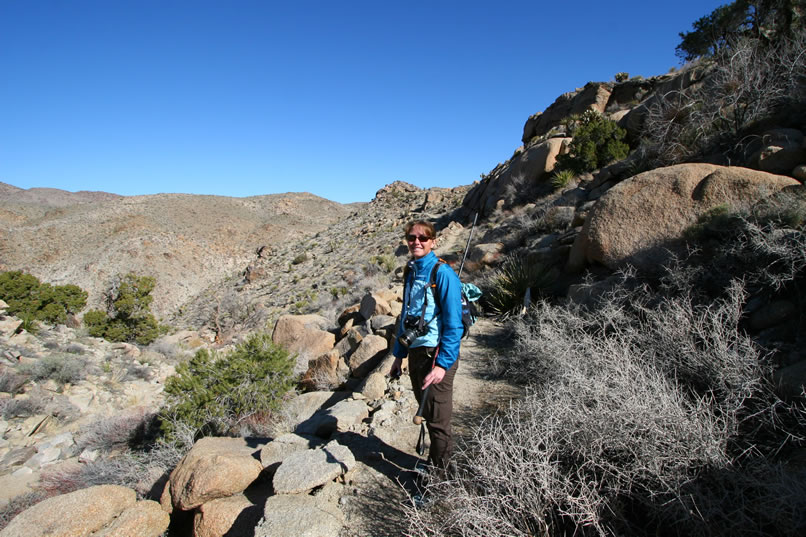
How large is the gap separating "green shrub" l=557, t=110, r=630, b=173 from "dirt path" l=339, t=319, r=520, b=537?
9.43m

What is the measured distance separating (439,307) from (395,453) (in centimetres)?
179

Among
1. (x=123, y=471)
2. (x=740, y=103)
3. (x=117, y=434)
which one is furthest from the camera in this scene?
(x=740, y=103)

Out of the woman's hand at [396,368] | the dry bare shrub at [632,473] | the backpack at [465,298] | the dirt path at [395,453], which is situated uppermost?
the backpack at [465,298]

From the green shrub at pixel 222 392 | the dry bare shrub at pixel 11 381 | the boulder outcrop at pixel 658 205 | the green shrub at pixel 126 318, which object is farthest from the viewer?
the green shrub at pixel 126 318

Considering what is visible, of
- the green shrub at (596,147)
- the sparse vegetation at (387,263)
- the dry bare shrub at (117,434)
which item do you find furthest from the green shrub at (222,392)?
the green shrub at (596,147)

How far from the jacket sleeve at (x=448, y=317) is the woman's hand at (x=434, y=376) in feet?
0.12

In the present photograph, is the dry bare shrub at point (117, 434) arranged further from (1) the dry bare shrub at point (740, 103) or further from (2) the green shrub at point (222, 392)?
(1) the dry bare shrub at point (740, 103)

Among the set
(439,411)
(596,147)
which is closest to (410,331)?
(439,411)

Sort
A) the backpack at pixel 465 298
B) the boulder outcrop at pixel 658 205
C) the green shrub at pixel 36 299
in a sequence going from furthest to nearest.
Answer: the green shrub at pixel 36 299
the boulder outcrop at pixel 658 205
the backpack at pixel 465 298

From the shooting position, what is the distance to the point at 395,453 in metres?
3.71

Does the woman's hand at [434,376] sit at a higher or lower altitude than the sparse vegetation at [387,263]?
lower

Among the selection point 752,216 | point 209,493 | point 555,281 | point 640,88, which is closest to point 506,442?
point 209,493

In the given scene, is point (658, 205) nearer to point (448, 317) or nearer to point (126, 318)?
point (448, 317)

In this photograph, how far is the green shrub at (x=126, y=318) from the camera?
54.1 feet
